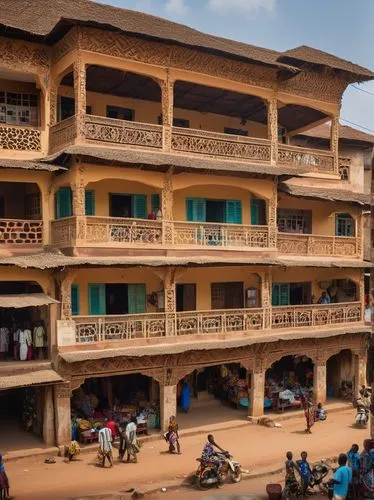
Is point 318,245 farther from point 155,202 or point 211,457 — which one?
point 211,457

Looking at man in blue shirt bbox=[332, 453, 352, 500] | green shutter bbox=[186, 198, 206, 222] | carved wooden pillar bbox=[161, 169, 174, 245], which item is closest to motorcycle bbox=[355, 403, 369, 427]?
man in blue shirt bbox=[332, 453, 352, 500]

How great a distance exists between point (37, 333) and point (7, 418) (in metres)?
4.25

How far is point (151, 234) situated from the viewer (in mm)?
18516

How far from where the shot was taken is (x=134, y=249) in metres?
18.1

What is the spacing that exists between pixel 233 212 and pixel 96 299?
6.20 m

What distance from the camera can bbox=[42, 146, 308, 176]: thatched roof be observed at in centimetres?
1698

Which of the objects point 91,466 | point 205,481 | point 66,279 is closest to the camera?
point 205,481

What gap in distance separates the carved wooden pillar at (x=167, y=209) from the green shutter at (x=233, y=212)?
333cm

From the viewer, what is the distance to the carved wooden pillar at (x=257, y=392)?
20156mm

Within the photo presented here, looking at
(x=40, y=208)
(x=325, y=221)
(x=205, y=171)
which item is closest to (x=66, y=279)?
(x=40, y=208)

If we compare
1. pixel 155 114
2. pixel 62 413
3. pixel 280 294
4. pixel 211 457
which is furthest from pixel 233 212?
pixel 211 457

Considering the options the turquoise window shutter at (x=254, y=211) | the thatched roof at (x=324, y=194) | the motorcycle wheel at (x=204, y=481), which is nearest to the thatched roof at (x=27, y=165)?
the turquoise window shutter at (x=254, y=211)

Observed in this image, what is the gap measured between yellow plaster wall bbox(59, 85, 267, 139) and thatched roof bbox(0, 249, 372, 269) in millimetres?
5543

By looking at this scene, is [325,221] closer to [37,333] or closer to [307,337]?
[307,337]
